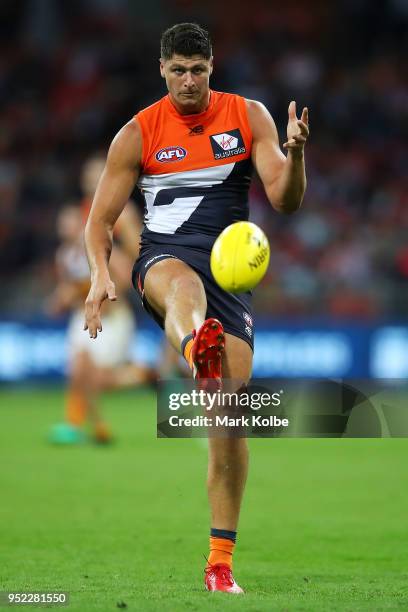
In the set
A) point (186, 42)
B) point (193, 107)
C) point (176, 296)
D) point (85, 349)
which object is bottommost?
point (176, 296)

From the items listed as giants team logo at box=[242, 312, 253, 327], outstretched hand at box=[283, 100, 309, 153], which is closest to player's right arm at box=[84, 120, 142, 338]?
giants team logo at box=[242, 312, 253, 327]

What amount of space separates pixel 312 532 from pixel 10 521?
2.04m

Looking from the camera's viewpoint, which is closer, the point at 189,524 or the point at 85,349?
the point at 189,524

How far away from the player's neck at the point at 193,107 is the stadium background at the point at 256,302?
241 cm

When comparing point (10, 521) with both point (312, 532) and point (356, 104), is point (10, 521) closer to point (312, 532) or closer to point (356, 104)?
point (312, 532)

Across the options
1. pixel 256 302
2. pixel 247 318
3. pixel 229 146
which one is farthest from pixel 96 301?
Result: pixel 256 302

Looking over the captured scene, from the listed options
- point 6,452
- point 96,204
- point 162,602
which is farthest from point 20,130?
point 162,602

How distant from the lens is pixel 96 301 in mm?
5641

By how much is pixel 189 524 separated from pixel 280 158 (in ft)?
9.92

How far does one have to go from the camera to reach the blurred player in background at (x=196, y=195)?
562 centimetres

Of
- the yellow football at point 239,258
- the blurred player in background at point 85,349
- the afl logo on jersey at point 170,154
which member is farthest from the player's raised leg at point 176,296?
the blurred player in background at point 85,349

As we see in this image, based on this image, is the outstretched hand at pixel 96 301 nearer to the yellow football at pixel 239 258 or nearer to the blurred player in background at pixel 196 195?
the blurred player in background at pixel 196 195

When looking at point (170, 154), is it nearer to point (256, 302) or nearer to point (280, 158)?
point (280, 158)

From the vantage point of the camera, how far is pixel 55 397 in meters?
17.4
